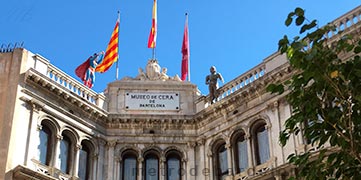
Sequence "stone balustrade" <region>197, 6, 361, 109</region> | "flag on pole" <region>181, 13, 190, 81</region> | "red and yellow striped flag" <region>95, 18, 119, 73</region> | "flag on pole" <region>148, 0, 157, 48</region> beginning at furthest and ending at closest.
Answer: "flag on pole" <region>148, 0, 157, 48</region>, "flag on pole" <region>181, 13, 190, 81</region>, "red and yellow striped flag" <region>95, 18, 119, 73</region>, "stone balustrade" <region>197, 6, 361, 109</region>

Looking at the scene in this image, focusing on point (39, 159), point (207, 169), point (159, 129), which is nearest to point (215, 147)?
point (207, 169)

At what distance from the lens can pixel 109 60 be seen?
25469mm

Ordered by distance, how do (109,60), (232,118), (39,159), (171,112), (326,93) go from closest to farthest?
(326,93) < (39,159) < (232,118) < (171,112) < (109,60)

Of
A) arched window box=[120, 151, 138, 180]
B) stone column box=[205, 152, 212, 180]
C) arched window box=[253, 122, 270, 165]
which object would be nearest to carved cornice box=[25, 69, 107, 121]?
arched window box=[120, 151, 138, 180]

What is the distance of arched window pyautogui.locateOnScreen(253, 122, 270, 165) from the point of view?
67.1 feet

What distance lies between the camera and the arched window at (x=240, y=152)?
21031mm

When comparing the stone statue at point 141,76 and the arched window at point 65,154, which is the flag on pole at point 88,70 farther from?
the arched window at point 65,154

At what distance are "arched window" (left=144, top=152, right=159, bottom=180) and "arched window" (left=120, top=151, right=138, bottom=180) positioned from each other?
16.0 inches

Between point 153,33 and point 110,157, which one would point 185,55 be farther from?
point 110,157

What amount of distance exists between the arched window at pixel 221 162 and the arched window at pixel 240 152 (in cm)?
45

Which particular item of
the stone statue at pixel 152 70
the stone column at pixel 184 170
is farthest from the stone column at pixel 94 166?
the stone statue at pixel 152 70

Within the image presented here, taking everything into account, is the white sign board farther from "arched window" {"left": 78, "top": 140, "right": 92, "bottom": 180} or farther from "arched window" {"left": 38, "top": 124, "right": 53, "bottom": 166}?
"arched window" {"left": 38, "top": 124, "right": 53, "bottom": 166}

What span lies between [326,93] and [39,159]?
12.8 meters

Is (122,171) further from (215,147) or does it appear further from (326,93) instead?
(326,93)
